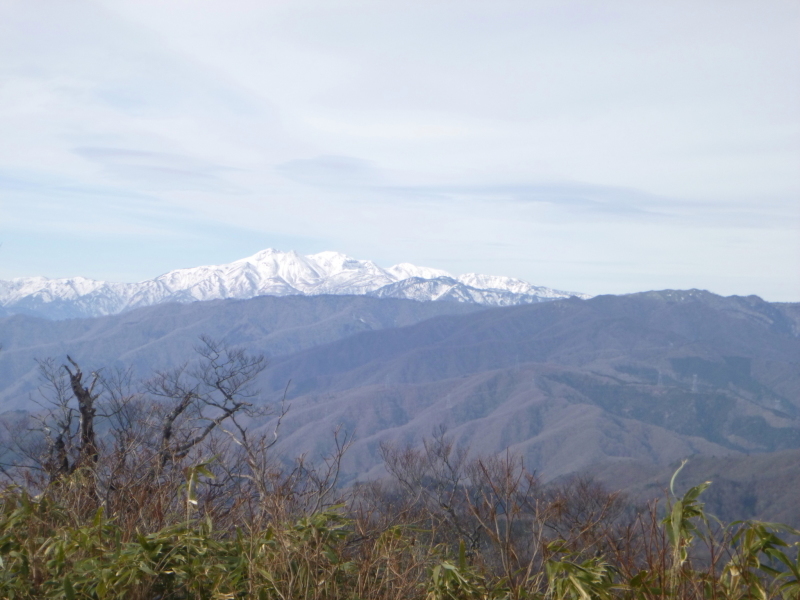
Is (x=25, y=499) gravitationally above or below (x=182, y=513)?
above

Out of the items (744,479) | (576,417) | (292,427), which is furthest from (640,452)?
(292,427)

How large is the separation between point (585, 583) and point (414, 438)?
573ft

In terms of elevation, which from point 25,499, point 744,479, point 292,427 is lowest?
point 292,427

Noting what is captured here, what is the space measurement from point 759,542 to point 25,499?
3634 mm

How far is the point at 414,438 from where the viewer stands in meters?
174

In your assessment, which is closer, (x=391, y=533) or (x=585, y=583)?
(x=585, y=583)

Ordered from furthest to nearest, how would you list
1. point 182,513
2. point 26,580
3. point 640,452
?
point 640,452 < point 182,513 < point 26,580

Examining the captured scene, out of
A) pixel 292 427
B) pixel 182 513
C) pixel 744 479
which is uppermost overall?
pixel 182 513

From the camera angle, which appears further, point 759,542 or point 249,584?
point 249,584

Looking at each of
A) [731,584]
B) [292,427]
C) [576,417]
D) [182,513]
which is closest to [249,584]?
[182,513]

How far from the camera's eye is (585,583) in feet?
9.78

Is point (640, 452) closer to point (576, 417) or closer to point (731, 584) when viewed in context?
point (576, 417)

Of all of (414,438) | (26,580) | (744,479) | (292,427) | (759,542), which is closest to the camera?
(759,542)

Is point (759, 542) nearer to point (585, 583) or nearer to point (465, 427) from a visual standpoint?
point (585, 583)
